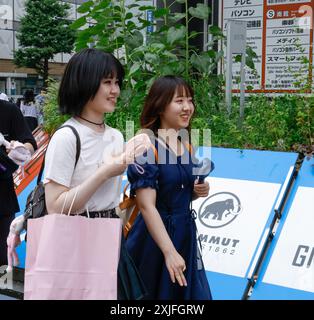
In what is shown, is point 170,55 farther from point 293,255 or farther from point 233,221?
point 293,255

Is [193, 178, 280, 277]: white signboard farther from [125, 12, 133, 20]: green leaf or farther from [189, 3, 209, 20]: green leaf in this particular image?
[125, 12, 133, 20]: green leaf

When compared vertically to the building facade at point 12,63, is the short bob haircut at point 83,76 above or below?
below

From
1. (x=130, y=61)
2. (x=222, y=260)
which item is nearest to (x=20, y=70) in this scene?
(x=130, y=61)

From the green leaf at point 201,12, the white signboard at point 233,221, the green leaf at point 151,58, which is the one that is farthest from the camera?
the green leaf at point 201,12

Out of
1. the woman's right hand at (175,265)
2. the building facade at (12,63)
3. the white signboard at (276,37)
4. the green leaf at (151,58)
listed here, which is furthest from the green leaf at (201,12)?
the building facade at (12,63)

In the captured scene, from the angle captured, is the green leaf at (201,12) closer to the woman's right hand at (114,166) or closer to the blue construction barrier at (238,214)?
the blue construction barrier at (238,214)

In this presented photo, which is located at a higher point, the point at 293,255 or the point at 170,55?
the point at 170,55

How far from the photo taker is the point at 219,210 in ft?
13.9

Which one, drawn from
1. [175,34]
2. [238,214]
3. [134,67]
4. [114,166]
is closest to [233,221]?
[238,214]

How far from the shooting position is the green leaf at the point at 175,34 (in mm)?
6062

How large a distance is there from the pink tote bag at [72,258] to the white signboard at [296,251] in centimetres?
169

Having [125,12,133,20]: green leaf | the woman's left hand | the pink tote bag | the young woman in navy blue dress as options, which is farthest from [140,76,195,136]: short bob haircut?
[125,12,133,20]: green leaf

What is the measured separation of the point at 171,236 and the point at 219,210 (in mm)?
1614

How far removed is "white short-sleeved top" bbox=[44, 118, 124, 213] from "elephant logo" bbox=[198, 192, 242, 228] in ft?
6.05
